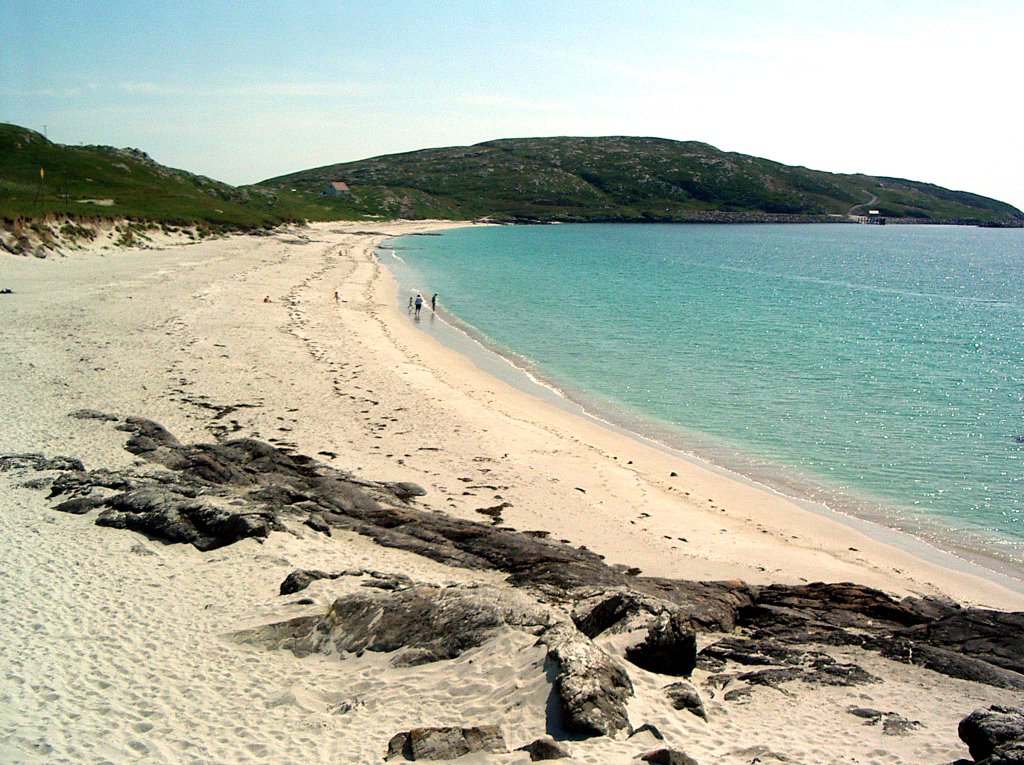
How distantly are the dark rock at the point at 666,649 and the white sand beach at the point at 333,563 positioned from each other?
2.08 feet

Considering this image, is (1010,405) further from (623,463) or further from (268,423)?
(268,423)

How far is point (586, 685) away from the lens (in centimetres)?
814

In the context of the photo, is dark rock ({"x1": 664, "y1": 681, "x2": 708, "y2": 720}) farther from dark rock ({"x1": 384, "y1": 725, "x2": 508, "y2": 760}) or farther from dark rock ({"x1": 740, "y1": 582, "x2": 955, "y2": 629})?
dark rock ({"x1": 740, "y1": 582, "x2": 955, "y2": 629})

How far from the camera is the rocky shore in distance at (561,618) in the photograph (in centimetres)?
801

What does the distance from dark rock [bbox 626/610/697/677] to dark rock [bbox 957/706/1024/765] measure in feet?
9.52

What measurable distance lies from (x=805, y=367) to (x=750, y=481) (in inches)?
682

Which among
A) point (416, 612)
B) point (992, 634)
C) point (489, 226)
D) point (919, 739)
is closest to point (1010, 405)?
point (992, 634)

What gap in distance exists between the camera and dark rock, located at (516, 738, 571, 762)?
730cm

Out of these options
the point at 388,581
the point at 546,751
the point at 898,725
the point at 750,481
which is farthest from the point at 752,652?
the point at 750,481

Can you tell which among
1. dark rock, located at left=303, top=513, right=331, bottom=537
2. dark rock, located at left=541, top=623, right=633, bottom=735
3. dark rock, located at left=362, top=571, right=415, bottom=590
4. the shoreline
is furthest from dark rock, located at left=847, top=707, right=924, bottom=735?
dark rock, located at left=303, top=513, right=331, bottom=537

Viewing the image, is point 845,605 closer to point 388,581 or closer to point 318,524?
point 388,581

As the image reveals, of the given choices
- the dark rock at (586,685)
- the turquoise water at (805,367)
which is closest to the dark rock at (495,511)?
the dark rock at (586,685)

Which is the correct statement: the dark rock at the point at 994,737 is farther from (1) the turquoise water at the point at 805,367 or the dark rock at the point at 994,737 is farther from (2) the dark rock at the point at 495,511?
(1) the turquoise water at the point at 805,367

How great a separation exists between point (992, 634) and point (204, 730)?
10.0m
